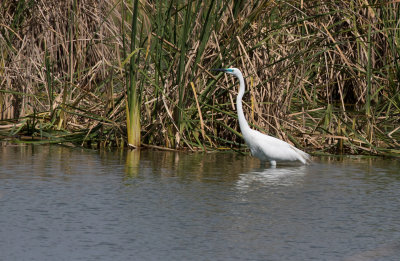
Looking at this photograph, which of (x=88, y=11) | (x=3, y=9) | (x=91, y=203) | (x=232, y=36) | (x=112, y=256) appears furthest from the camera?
(x=88, y=11)

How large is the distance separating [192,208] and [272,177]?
1622 mm

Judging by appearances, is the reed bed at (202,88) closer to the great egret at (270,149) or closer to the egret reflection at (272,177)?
the great egret at (270,149)

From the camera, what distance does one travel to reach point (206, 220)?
448 cm

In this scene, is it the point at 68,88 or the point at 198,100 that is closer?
the point at 198,100

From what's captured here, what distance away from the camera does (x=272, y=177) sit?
249 inches

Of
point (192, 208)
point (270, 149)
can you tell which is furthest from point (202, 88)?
point (192, 208)

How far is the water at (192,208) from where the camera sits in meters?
3.80

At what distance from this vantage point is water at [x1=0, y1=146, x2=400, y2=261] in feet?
12.5

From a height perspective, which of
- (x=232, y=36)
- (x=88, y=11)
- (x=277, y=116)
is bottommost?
(x=277, y=116)

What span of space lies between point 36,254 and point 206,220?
3.79 feet

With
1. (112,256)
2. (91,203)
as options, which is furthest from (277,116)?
(112,256)

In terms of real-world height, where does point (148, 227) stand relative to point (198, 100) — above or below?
below

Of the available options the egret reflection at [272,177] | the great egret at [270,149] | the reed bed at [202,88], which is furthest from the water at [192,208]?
the reed bed at [202,88]

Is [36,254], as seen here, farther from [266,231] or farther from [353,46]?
[353,46]
